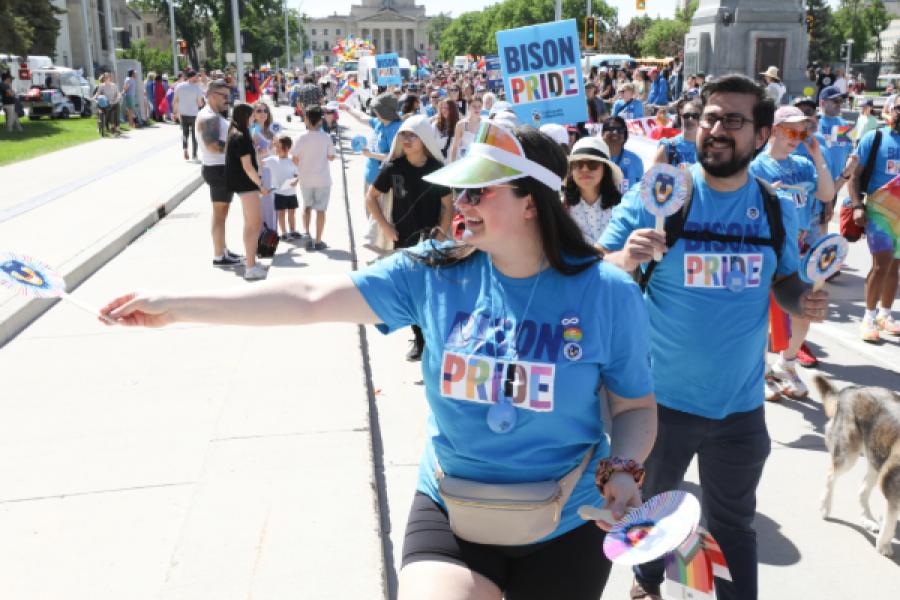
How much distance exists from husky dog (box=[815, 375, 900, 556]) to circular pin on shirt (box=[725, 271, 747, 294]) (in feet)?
4.68

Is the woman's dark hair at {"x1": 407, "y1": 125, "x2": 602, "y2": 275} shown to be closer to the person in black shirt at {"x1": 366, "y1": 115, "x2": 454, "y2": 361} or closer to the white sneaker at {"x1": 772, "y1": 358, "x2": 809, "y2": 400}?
the person in black shirt at {"x1": 366, "y1": 115, "x2": 454, "y2": 361}

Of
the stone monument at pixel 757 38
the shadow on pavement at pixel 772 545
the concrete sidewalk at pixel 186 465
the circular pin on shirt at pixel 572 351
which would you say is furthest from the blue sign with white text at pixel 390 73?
the circular pin on shirt at pixel 572 351

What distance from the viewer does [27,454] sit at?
16.7 feet

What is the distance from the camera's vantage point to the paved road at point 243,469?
376 cm

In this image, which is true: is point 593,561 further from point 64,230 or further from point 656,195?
point 64,230

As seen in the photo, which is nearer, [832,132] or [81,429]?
[81,429]

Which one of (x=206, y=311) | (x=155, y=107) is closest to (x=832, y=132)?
(x=206, y=311)

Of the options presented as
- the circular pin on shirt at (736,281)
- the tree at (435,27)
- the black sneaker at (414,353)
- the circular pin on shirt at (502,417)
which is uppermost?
the tree at (435,27)

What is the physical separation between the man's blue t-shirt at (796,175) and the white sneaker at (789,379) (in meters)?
1.03

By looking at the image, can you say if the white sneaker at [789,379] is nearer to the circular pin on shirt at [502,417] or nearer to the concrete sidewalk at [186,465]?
the concrete sidewalk at [186,465]

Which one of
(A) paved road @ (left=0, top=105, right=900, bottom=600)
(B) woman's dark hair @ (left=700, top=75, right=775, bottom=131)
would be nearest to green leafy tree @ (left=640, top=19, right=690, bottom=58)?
(A) paved road @ (left=0, top=105, right=900, bottom=600)

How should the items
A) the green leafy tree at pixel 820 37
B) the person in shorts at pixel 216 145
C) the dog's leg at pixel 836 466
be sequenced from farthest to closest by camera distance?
the green leafy tree at pixel 820 37, the person in shorts at pixel 216 145, the dog's leg at pixel 836 466

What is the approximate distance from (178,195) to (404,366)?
394 inches

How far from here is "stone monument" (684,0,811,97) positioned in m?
31.8
